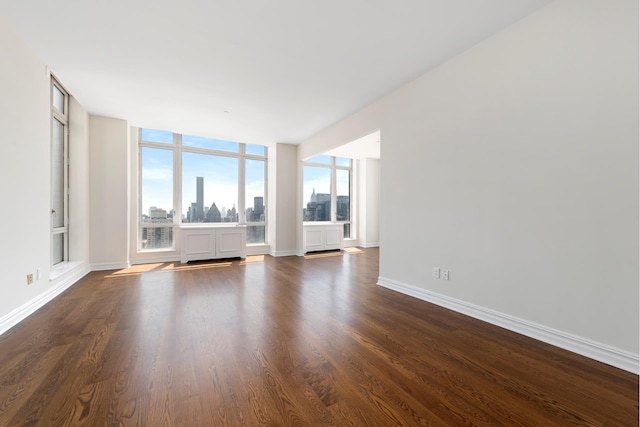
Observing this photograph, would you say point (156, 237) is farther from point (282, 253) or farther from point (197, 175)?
point (282, 253)

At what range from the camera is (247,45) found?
2.68 meters

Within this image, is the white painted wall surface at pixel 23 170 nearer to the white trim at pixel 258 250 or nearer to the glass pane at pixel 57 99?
the glass pane at pixel 57 99

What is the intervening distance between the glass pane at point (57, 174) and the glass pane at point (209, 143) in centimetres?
215

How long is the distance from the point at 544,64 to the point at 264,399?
330 centimetres

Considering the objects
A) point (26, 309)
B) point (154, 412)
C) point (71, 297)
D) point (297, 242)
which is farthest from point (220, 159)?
point (154, 412)

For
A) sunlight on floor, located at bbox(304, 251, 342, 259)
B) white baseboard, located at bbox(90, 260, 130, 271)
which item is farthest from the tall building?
white baseboard, located at bbox(90, 260, 130, 271)

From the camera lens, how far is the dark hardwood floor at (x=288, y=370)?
137cm

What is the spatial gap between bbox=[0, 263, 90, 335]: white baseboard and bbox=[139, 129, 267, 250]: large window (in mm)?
1489

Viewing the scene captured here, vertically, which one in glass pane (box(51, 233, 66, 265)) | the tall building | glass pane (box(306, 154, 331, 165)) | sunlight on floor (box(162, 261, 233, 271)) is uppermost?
glass pane (box(306, 154, 331, 165))

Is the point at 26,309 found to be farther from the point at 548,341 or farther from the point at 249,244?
the point at 548,341

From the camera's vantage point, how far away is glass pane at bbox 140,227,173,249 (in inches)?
219

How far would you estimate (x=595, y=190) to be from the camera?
6.27 feet

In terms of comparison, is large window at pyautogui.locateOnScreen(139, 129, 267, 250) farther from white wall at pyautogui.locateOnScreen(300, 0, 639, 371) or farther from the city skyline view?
white wall at pyautogui.locateOnScreen(300, 0, 639, 371)

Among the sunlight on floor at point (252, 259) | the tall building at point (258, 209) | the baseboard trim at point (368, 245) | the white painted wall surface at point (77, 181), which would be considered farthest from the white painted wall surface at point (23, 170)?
the baseboard trim at point (368, 245)
